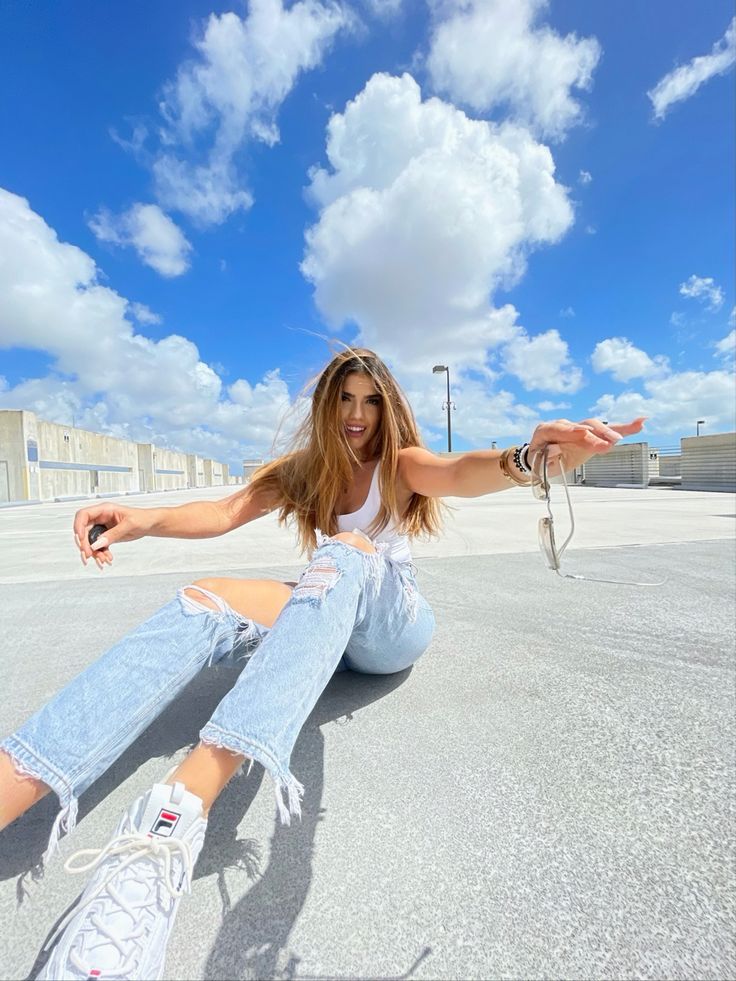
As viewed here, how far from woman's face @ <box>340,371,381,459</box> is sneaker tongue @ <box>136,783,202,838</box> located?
3.70ft

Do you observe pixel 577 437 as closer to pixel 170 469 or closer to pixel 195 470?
pixel 170 469

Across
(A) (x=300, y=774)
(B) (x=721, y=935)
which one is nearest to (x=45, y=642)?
(A) (x=300, y=774)

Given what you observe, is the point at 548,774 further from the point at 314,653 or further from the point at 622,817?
the point at 314,653

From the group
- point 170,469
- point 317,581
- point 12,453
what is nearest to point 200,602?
point 317,581

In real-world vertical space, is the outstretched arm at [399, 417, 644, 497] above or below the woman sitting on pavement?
above

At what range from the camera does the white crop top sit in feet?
5.04

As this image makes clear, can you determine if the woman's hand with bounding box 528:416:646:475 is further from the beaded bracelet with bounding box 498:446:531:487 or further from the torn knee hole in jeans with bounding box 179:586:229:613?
the torn knee hole in jeans with bounding box 179:586:229:613

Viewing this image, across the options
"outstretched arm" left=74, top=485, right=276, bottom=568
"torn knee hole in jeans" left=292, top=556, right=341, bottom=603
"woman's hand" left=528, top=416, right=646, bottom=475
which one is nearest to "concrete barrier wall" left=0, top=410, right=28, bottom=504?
"outstretched arm" left=74, top=485, right=276, bottom=568

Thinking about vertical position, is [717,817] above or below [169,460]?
below

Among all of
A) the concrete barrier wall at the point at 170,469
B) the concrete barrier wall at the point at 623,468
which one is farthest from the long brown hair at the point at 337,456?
the concrete barrier wall at the point at 170,469

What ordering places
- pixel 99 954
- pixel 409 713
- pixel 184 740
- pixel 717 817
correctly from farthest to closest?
1. pixel 409 713
2. pixel 184 740
3. pixel 717 817
4. pixel 99 954

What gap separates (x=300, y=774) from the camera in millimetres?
1170

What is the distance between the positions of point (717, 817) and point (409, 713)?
76 cm

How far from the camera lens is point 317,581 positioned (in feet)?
3.72
